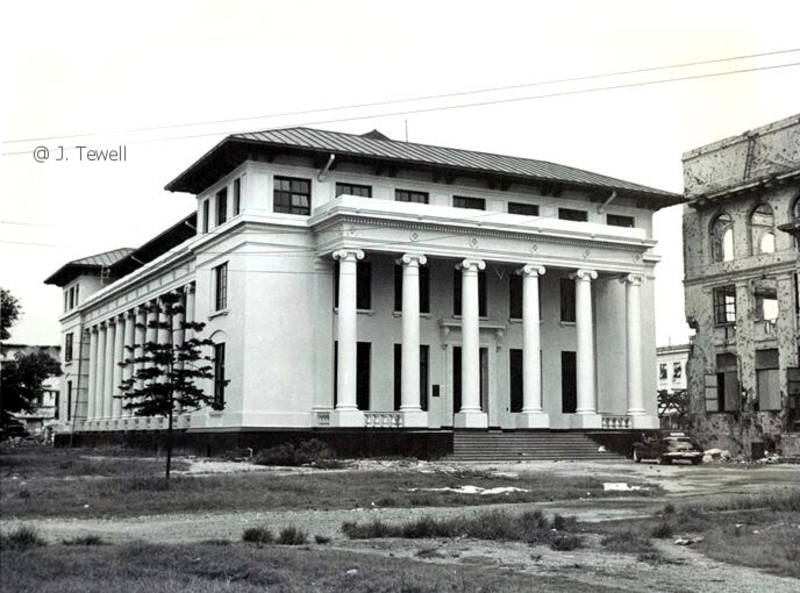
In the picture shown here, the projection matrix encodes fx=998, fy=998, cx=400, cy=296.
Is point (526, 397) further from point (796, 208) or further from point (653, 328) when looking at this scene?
point (796, 208)

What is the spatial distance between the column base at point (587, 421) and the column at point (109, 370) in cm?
Answer: 3350

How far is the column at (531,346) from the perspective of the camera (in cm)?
4241

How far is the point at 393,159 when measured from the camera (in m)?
42.0

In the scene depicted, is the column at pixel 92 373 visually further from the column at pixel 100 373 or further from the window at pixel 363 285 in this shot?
the window at pixel 363 285

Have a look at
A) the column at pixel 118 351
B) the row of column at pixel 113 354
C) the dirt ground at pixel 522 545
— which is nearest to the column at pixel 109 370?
the row of column at pixel 113 354

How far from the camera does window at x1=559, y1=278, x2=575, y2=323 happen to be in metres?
48.0

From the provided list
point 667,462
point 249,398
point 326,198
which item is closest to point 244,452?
point 249,398

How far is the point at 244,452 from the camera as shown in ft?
127

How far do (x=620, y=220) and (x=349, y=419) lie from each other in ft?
61.1

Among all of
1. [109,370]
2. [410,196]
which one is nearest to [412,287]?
[410,196]

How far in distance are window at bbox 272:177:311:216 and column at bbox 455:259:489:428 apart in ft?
23.2

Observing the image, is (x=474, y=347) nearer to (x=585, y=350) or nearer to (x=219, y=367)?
(x=585, y=350)

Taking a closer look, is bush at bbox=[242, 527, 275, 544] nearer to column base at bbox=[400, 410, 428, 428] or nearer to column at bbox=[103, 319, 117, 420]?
column base at bbox=[400, 410, 428, 428]

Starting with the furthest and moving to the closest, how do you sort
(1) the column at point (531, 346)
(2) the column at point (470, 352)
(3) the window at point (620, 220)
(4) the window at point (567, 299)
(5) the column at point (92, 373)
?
(5) the column at point (92, 373), (3) the window at point (620, 220), (4) the window at point (567, 299), (1) the column at point (531, 346), (2) the column at point (470, 352)
